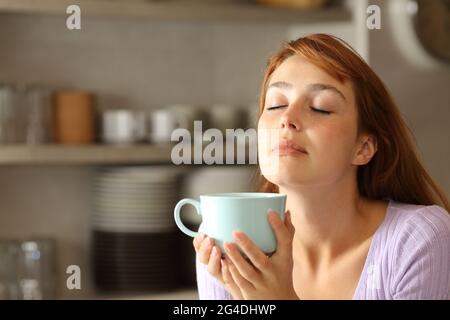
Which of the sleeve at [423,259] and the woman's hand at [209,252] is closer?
the woman's hand at [209,252]

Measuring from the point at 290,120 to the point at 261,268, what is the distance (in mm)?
116

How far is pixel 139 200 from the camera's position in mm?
1562

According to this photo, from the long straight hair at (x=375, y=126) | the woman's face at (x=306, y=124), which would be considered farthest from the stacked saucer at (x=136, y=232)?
the woman's face at (x=306, y=124)

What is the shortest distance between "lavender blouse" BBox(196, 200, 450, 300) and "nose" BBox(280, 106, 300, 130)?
165 millimetres

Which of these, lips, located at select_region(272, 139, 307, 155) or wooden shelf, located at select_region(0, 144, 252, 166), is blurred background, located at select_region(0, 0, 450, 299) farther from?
lips, located at select_region(272, 139, 307, 155)

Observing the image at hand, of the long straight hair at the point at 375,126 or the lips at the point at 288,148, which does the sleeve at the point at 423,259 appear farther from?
the lips at the point at 288,148

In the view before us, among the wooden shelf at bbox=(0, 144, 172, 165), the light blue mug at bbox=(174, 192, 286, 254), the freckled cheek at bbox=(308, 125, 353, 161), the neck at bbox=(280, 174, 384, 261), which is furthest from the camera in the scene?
the wooden shelf at bbox=(0, 144, 172, 165)

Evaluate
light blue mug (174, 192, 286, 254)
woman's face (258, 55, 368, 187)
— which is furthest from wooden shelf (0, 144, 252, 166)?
light blue mug (174, 192, 286, 254)

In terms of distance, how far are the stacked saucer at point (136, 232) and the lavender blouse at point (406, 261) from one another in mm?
844

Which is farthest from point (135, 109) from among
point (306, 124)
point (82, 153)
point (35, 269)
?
point (306, 124)

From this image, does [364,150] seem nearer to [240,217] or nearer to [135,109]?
[240,217]

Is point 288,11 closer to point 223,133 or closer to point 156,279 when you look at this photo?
point 223,133

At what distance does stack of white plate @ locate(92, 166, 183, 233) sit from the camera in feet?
5.12

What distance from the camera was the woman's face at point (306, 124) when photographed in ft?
1.76
